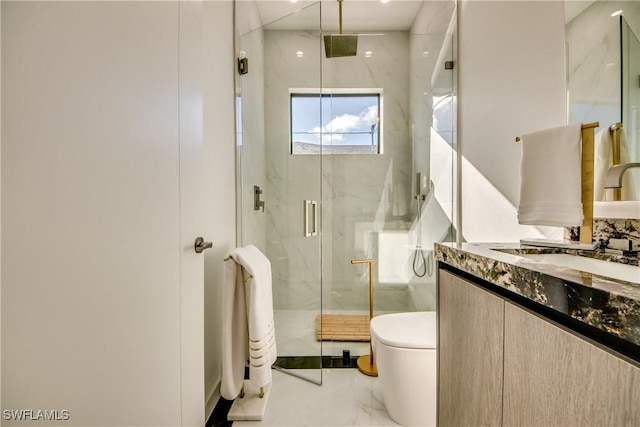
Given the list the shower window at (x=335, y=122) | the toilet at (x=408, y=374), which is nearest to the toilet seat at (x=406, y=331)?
the toilet at (x=408, y=374)

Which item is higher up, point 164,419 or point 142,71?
point 142,71

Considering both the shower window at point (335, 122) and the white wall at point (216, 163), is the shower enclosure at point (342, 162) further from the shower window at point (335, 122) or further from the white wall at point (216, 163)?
the white wall at point (216, 163)

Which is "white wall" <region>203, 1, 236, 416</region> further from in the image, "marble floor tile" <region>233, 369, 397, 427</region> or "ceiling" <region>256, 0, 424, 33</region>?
"ceiling" <region>256, 0, 424, 33</region>

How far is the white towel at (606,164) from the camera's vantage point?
2.96 ft

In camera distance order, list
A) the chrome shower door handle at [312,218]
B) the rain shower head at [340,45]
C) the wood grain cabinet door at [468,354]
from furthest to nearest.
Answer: the rain shower head at [340,45] → the chrome shower door handle at [312,218] → the wood grain cabinet door at [468,354]

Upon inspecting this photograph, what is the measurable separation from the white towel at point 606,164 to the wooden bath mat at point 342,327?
1.64 m

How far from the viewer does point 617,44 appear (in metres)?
0.92

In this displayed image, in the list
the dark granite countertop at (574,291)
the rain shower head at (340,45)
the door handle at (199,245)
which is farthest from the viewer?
the rain shower head at (340,45)

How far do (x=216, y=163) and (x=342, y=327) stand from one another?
1.56 meters

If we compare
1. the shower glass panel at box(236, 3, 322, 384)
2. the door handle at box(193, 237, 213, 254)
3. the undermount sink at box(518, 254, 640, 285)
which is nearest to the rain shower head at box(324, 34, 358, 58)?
the shower glass panel at box(236, 3, 322, 384)

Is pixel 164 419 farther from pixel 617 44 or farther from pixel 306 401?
pixel 617 44

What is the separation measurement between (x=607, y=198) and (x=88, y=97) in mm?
1552

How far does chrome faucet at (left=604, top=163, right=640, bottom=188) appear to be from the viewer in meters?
0.88

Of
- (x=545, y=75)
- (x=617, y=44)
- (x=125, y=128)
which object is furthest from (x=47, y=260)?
(x=545, y=75)
